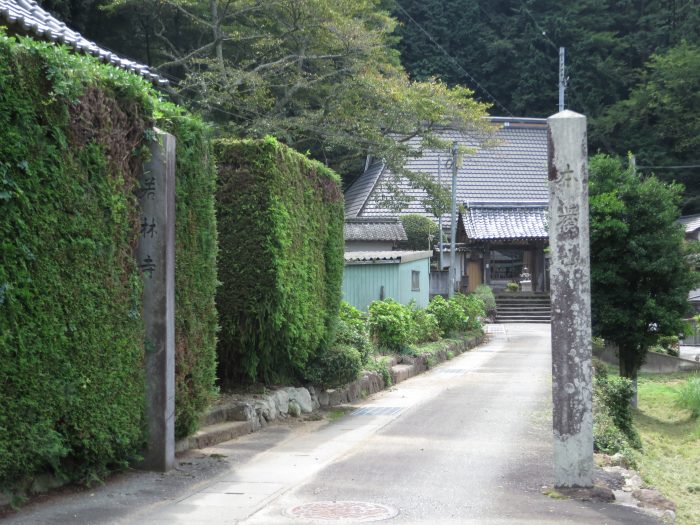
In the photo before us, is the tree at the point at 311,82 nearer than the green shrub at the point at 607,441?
No

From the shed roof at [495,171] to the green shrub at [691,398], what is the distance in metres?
25.9

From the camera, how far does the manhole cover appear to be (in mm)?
5805

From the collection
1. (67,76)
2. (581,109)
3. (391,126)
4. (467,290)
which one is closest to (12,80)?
(67,76)

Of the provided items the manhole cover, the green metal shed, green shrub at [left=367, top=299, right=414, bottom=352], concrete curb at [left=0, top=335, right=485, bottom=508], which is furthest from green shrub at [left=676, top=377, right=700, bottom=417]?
the manhole cover

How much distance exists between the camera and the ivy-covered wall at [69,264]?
17.8ft

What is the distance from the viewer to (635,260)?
725 inches

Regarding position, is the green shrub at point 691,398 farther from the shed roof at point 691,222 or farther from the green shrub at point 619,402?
the shed roof at point 691,222

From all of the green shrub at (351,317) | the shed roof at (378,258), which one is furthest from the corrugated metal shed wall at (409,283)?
the green shrub at (351,317)

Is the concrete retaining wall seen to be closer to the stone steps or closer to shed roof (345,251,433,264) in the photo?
shed roof (345,251,433,264)

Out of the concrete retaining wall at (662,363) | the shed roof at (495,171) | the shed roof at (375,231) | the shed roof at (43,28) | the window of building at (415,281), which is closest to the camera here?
the shed roof at (43,28)

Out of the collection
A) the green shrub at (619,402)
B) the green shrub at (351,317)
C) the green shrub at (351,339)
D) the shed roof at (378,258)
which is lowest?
the green shrub at (619,402)

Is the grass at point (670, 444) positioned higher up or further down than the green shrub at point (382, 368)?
further down

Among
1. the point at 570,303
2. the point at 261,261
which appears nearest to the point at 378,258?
the point at 261,261

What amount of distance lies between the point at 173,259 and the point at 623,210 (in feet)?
44.0
